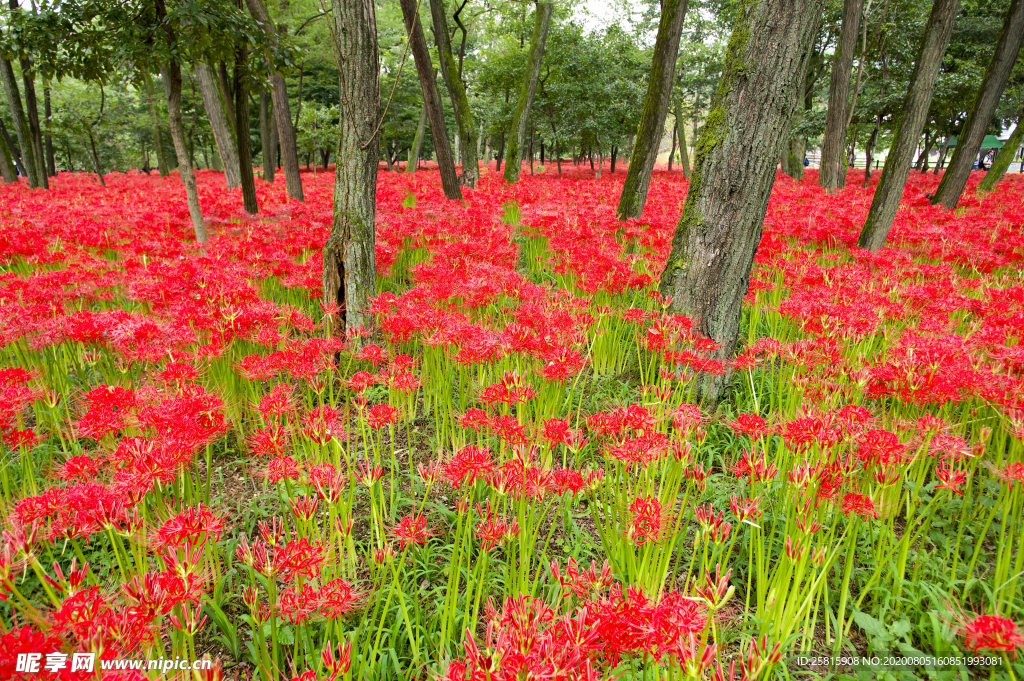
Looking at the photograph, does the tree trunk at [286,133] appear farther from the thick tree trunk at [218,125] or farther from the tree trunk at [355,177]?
the tree trunk at [355,177]

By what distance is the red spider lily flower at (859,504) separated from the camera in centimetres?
194

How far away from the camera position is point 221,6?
595 cm

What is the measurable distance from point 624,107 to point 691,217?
21.6 m

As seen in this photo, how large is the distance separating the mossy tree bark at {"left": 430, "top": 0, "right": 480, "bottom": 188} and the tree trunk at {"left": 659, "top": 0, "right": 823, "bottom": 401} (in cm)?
1009

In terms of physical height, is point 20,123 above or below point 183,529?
above

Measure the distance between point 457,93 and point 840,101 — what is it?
11.2 meters

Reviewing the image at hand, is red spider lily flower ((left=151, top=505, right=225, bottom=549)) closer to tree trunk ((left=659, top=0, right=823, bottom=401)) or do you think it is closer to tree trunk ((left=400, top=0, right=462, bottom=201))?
tree trunk ((left=659, top=0, right=823, bottom=401))

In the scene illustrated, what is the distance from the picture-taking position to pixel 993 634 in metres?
1.29

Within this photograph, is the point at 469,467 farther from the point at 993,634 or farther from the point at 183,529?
the point at 993,634

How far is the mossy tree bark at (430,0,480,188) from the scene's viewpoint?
11930mm

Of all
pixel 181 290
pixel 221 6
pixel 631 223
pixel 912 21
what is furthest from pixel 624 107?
pixel 181 290

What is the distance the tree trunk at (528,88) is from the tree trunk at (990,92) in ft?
31.9

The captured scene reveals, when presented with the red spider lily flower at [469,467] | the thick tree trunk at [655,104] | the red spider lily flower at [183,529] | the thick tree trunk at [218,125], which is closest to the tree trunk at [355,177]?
the red spider lily flower at [469,467]

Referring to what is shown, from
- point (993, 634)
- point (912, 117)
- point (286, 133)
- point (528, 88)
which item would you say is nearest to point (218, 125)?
point (286, 133)
